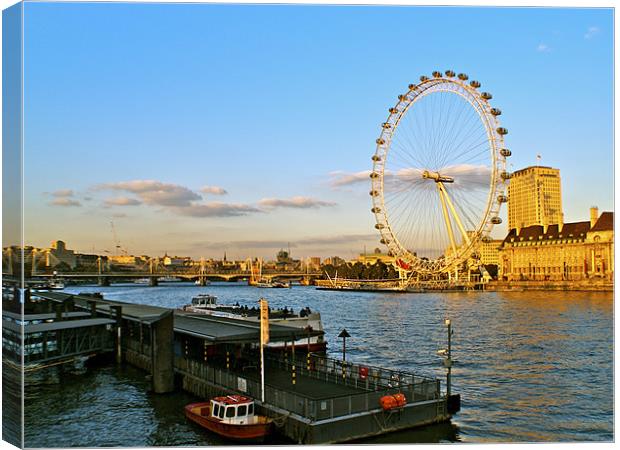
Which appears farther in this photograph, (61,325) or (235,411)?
(61,325)

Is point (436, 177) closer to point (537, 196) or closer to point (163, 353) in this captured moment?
point (163, 353)

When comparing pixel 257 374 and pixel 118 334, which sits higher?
pixel 118 334

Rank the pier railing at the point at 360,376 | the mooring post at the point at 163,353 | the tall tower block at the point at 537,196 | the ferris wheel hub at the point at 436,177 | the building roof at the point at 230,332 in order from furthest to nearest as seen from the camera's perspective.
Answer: the tall tower block at the point at 537,196
the ferris wheel hub at the point at 436,177
the mooring post at the point at 163,353
the building roof at the point at 230,332
the pier railing at the point at 360,376

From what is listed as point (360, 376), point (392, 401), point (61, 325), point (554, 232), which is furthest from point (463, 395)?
point (554, 232)

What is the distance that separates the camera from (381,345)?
48188 millimetres

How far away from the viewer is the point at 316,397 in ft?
71.8

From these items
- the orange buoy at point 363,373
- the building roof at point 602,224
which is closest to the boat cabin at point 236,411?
the orange buoy at point 363,373

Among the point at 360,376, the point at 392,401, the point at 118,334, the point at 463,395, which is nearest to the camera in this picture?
the point at 392,401

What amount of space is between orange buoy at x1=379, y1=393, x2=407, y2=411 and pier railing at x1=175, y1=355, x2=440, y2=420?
0.34 meters

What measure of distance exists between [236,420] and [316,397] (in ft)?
8.49

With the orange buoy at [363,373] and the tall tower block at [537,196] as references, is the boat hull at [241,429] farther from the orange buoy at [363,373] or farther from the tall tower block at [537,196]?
the tall tower block at [537,196]

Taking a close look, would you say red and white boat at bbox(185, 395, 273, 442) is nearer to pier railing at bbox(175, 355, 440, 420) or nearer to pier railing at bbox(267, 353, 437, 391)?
pier railing at bbox(175, 355, 440, 420)

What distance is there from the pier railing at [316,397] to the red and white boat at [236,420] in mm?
746

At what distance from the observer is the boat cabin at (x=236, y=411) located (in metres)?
21.5
